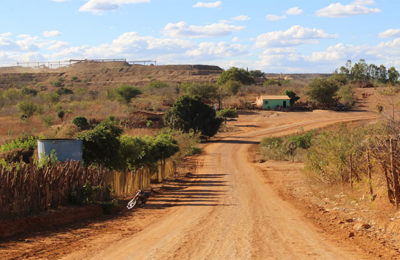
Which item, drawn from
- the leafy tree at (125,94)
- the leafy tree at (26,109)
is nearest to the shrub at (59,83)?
the leafy tree at (125,94)

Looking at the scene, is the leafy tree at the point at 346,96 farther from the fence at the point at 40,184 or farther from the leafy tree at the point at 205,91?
the fence at the point at 40,184

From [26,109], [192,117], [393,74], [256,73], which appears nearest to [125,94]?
[26,109]

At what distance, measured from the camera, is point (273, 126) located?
67.4m

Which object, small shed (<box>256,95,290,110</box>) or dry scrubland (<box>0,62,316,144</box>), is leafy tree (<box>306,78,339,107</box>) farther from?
dry scrubland (<box>0,62,316,144</box>)

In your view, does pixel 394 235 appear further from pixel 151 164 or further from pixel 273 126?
pixel 273 126

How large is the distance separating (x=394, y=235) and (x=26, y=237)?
9.24 meters

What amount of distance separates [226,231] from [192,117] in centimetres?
4195

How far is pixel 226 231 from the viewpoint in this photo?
12688mm

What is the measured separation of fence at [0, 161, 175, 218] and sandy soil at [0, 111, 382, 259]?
1289 millimetres

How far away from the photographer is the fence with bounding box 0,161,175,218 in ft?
41.9

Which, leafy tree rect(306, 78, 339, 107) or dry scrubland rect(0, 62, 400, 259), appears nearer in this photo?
dry scrubland rect(0, 62, 400, 259)

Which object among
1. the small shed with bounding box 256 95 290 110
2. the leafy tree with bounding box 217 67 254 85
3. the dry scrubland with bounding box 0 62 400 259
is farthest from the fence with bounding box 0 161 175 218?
the leafy tree with bounding box 217 67 254 85

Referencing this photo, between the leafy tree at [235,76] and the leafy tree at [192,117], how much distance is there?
191 ft

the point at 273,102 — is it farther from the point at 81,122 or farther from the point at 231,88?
the point at 81,122
